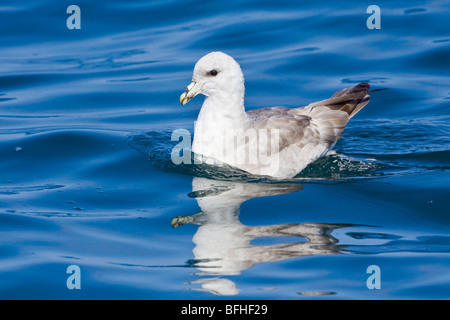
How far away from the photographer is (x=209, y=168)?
8062 millimetres

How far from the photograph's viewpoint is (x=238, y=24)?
13.2 metres

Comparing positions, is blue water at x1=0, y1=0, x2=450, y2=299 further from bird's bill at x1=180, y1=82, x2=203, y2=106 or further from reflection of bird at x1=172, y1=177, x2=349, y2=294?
bird's bill at x1=180, y1=82, x2=203, y2=106

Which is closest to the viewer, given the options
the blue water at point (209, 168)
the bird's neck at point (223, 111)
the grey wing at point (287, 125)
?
the blue water at point (209, 168)

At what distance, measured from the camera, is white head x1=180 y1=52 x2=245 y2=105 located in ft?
25.7

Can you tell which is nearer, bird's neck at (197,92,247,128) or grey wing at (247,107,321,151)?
bird's neck at (197,92,247,128)

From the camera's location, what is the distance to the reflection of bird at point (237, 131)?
7918 mm

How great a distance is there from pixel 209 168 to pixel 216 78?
0.91 m

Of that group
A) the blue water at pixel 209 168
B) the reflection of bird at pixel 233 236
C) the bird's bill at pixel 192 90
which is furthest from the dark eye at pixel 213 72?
the reflection of bird at pixel 233 236

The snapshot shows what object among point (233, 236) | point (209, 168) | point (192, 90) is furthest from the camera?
point (209, 168)

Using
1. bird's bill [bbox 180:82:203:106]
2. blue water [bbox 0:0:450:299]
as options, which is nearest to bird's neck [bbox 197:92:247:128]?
bird's bill [bbox 180:82:203:106]

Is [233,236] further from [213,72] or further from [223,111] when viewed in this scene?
[213,72]

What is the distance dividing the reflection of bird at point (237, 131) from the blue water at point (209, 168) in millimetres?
195

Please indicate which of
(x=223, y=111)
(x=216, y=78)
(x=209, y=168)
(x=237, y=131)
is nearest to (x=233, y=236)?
(x=209, y=168)

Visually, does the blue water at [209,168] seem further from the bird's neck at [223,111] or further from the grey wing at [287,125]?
the bird's neck at [223,111]
